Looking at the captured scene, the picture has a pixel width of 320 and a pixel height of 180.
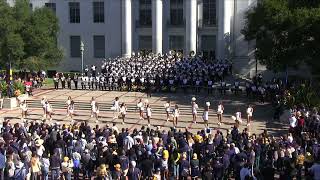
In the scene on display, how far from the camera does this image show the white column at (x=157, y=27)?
171 feet

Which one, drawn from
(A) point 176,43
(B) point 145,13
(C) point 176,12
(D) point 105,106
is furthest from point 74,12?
(D) point 105,106

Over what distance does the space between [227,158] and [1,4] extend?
29.0 metres

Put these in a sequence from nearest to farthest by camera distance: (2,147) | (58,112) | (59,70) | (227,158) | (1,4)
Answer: (227,158), (2,147), (58,112), (1,4), (59,70)

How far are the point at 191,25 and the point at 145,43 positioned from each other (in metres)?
7.00

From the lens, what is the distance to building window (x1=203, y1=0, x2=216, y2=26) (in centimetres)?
5284

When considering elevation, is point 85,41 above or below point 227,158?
above

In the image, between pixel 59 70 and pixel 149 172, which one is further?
pixel 59 70

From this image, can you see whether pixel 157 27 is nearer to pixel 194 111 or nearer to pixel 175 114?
pixel 194 111

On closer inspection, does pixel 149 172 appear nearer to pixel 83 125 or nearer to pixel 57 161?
pixel 57 161

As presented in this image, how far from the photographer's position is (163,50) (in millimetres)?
54781

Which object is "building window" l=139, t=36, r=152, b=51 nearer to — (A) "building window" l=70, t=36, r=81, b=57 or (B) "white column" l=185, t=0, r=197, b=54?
(B) "white column" l=185, t=0, r=197, b=54

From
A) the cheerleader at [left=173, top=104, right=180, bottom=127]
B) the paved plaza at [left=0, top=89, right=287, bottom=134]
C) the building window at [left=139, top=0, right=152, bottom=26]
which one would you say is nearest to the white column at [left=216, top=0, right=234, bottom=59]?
the building window at [left=139, top=0, right=152, bottom=26]

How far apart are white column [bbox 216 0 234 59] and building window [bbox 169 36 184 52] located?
5.18 meters

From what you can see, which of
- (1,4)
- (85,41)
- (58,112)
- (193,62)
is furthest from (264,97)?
(85,41)
